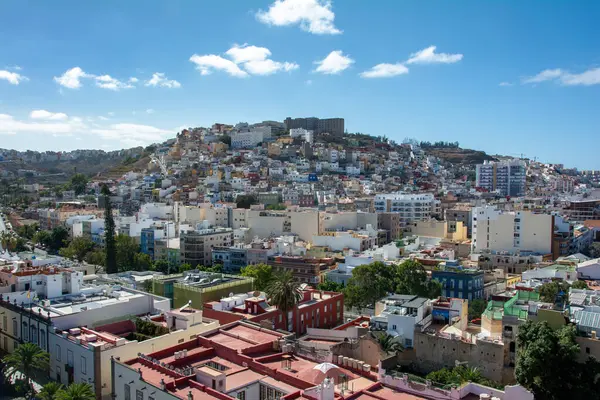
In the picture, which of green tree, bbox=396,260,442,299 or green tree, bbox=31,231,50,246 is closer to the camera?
green tree, bbox=396,260,442,299

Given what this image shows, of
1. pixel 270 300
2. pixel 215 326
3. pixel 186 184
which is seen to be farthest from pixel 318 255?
pixel 186 184

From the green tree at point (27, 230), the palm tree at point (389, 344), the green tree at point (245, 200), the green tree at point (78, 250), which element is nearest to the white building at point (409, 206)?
the green tree at point (245, 200)

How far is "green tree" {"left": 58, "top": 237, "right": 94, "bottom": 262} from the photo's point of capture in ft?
183

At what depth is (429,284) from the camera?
120 ft

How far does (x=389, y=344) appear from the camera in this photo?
73.5ft

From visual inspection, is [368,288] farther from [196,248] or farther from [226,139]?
[226,139]

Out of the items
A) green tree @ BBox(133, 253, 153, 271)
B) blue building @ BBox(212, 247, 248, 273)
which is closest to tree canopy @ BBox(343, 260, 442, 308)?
blue building @ BBox(212, 247, 248, 273)

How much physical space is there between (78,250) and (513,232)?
44.2 metres

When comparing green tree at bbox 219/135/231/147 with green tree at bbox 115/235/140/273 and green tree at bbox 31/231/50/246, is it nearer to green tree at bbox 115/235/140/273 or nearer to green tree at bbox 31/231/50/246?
green tree at bbox 31/231/50/246

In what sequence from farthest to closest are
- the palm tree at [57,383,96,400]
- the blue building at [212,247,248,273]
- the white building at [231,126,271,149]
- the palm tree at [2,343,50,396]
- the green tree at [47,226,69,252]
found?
the white building at [231,126,271,149] < the green tree at [47,226,69,252] < the blue building at [212,247,248,273] < the palm tree at [2,343,50,396] < the palm tree at [57,383,96,400]

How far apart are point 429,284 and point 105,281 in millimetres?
20655

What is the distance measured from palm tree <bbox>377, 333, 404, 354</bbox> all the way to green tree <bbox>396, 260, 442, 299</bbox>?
12315 mm

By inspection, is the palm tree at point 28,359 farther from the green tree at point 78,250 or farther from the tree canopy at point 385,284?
the green tree at point 78,250

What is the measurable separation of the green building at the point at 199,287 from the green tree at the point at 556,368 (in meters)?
16.6
